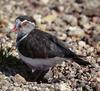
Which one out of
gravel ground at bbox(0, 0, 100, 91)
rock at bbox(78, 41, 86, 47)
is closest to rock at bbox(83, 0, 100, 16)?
gravel ground at bbox(0, 0, 100, 91)

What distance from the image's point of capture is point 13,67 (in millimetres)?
9250

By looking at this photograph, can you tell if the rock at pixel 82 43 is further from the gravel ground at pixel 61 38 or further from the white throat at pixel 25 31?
the white throat at pixel 25 31

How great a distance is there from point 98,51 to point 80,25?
192 centimetres

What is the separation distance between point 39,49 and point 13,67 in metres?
1.01

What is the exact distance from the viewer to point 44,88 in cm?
832

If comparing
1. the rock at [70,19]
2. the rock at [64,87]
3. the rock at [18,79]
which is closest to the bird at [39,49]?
the rock at [18,79]

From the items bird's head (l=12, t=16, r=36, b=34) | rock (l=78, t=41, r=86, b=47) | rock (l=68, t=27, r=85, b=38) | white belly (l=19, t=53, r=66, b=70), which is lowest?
rock (l=68, t=27, r=85, b=38)

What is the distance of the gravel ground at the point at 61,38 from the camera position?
8578mm

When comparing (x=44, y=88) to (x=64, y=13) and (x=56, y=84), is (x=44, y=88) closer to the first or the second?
(x=56, y=84)

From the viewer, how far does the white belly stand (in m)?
8.35

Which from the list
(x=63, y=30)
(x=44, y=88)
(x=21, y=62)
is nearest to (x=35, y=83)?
(x=44, y=88)

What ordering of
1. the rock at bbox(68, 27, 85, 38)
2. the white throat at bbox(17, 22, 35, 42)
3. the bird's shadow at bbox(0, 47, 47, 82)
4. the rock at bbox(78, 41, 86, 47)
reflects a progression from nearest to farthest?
the white throat at bbox(17, 22, 35, 42) → the bird's shadow at bbox(0, 47, 47, 82) → the rock at bbox(78, 41, 86, 47) → the rock at bbox(68, 27, 85, 38)

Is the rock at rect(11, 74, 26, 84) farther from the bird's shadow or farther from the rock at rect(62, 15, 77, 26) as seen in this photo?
the rock at rect(62, 15, 77, 26)

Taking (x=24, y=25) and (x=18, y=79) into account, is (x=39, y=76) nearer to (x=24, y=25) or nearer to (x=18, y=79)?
(x=18, y=79)
